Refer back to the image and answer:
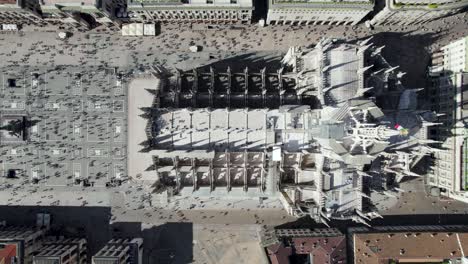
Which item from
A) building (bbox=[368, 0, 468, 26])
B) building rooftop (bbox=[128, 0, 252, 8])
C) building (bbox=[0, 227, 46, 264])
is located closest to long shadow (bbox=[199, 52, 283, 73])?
building rooftop (bbox=[128, 0, 252, 8])

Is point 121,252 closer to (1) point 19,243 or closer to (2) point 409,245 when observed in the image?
(1) point 19,243

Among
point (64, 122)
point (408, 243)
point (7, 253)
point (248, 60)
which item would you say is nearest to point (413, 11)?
point (248, 60)

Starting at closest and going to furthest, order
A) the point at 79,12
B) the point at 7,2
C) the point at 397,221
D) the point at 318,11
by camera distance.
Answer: the point at 7,2
the point at 318,11
the point at 79,12
the point at 397,221

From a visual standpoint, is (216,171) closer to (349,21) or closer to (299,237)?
(299,237)

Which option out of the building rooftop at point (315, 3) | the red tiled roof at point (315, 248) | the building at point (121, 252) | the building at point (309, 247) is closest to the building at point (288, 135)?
the building rooftop at point (315, 3)

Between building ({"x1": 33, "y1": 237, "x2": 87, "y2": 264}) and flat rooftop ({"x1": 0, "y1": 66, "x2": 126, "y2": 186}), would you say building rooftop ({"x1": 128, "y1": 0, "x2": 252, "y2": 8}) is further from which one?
building ({"x1": 33, "y1": 237, "x2": 87, "y2": 264})

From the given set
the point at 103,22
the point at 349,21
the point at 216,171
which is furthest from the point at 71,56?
the point at 349,21
